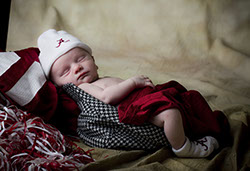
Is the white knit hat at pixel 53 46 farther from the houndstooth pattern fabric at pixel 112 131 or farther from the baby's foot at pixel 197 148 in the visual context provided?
the baby's foot at pixel 197 148

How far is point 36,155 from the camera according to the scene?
108 centimetres

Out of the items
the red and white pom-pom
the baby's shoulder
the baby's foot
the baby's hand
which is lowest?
the baby's foot

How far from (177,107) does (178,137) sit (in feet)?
0.36

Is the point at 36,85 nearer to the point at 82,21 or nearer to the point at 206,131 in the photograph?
the point at 206,131

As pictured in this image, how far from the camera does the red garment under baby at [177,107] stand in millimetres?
1173

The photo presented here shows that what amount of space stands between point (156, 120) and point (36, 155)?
1.44ft

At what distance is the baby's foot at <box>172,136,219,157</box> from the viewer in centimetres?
119

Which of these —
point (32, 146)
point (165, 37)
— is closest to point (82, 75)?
point (32, 146)

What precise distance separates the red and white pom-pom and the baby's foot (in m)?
0.34

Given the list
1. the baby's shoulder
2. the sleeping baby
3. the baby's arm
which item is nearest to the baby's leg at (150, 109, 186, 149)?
the sleeping baby

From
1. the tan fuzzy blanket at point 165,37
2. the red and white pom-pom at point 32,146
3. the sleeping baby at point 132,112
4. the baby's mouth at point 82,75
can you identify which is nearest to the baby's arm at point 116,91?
the sleeping baby at point 132,112

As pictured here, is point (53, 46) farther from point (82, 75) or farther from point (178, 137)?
point (178, 137)

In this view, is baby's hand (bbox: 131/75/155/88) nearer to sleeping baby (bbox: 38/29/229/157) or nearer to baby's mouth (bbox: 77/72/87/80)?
sleeping baby (bbox: 38/29/229/157)

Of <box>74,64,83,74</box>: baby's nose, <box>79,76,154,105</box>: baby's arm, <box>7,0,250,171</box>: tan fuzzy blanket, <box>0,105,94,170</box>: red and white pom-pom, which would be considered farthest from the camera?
<box>7,0,250,171</box>: tan fuzzy blanket
